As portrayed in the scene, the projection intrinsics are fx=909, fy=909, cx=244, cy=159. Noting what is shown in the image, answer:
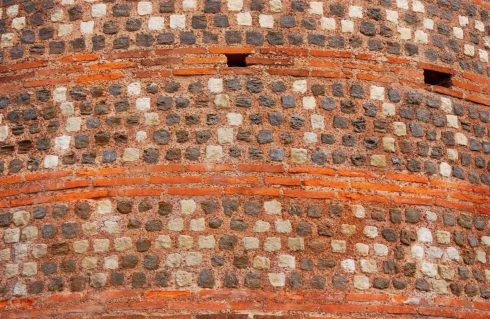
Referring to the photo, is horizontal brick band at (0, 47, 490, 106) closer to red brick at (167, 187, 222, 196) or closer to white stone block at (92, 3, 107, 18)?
white stone block at (92, 3, 107, 18)

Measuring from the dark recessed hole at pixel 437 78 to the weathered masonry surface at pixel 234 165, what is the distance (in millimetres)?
51

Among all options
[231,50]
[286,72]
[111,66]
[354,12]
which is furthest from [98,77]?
[354,12]

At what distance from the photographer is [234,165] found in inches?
299

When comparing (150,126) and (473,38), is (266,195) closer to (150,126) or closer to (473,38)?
(150,126)

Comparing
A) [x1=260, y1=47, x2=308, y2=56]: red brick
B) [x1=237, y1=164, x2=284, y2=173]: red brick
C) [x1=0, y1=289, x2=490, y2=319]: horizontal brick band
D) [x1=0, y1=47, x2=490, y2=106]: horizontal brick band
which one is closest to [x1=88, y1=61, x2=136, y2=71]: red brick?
[x1=0, y1=47, x2=490, y2=106]: horizontal brick band

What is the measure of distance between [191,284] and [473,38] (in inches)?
148

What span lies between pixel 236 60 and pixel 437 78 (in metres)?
1.96

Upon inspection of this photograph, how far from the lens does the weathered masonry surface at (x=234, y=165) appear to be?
7.39m

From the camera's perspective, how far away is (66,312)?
734 centimetres

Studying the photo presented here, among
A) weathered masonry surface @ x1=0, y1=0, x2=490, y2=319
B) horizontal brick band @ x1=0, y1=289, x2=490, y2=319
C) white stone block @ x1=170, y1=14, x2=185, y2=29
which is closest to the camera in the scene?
horizontal brick band @ x1=0, y1=289, x2=490, y2=319

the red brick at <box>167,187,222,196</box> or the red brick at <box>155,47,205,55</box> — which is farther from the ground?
the red brick at <box>155,47,205,55</box>

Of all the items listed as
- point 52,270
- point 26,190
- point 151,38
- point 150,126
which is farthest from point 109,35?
point 52,270

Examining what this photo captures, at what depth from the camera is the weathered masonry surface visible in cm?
739

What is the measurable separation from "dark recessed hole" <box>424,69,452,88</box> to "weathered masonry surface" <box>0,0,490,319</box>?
0.05 metres
